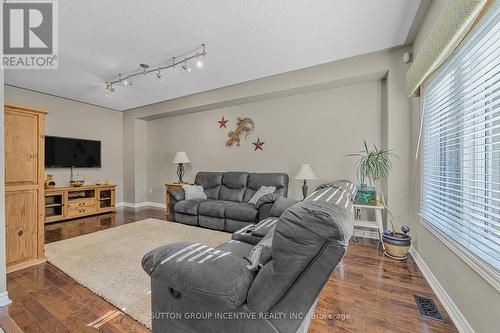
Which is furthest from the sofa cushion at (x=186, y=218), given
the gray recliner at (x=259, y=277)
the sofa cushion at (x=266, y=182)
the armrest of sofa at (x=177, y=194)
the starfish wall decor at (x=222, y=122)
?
the gray recliner at (x=259, y=277)

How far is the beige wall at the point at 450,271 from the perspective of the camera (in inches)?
48.1

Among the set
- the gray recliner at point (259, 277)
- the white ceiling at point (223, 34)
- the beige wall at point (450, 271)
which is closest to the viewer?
the gray recliner at point (259, 277)

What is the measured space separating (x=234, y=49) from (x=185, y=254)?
2652 mm

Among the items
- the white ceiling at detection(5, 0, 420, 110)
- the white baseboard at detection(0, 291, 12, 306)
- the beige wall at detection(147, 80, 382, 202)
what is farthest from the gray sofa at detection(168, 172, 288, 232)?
the white baseboard at detection(0, 291, 12, 306)

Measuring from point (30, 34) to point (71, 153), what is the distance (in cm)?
304

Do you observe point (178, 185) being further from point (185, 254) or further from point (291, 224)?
point (291, 224)

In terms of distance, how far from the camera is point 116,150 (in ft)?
19.3

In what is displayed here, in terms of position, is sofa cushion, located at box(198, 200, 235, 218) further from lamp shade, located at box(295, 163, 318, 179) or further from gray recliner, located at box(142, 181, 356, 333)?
gray recliner, located at box(142, 181, 356, 333)

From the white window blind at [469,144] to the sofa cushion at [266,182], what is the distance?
205cm

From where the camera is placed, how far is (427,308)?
1.68 meters

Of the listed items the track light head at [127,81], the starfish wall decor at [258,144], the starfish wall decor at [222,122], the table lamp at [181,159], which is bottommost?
the table lamp at [181,159]

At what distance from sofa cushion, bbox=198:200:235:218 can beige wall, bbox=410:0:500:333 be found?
8.68 feet

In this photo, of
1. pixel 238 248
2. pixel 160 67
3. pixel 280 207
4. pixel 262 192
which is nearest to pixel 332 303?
pixel 238 248

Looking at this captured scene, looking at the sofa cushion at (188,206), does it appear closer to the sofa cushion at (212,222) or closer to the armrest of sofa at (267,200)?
the sofa cushion at (212,222)
